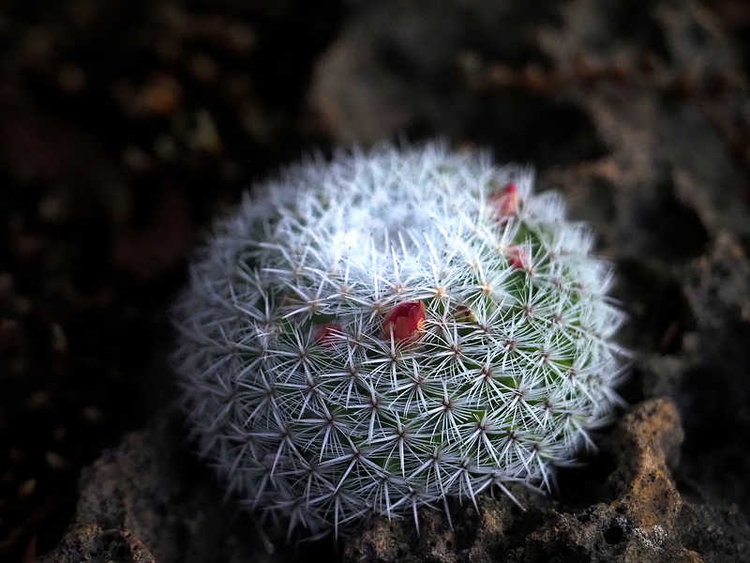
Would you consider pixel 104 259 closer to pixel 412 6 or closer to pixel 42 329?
pixel 42 329

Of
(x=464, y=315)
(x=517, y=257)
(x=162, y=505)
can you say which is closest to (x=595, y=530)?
(x=464, y=315)

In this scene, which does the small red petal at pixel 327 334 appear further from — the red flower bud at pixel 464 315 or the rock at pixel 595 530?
the rock at pixel 595 530

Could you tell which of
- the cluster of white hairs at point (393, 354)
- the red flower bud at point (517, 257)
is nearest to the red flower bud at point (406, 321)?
the cluster of white hairs at point (393, 354)

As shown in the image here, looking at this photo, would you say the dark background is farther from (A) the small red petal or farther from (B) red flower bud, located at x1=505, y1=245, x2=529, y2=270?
(A) the small red petal

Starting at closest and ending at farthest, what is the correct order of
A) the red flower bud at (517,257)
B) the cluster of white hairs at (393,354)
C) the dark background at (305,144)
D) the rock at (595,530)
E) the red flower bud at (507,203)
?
1. the rock at (595,530)
2. the cluster of white hairs at (393,354)
3. the red flower bud at (517,257)
4. the red flower bud at (507,203)
5. the dark background at (305,144)

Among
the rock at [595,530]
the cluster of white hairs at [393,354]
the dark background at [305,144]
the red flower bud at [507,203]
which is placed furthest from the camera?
the dark background at [305,144]

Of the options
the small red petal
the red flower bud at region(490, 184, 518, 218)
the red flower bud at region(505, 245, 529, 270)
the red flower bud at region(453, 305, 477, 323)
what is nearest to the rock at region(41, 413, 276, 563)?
the small red petal

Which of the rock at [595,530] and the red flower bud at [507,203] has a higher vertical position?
the red flower bud at [507,203]

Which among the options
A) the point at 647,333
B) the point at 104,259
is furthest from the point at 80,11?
the point at 647,333
